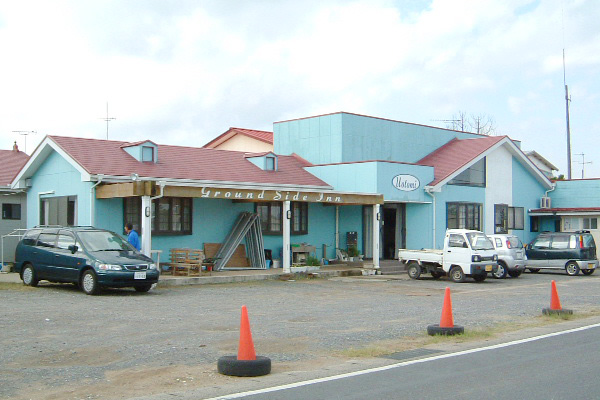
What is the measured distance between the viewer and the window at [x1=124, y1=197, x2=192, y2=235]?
2281 centimetres

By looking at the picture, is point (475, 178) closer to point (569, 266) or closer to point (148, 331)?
point (569, 266)

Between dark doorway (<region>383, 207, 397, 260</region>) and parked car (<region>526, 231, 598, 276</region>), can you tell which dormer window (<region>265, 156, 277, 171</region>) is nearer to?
dark doorway (<region>383, 207, 397, 260</region>)

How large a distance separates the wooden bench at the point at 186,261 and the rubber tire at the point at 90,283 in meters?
4.38

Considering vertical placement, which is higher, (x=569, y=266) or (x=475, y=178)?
(x=475, y=178)

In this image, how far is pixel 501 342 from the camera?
1154 centimetres

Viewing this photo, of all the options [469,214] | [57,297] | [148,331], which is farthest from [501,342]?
[469,214]

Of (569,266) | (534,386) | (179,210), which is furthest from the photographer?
(569,266)

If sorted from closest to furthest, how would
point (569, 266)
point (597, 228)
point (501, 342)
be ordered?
1. point (501, 342)
2. point (569, 266)
3. point (597, 228)

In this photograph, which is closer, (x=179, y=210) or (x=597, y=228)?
(x=179, y=210)

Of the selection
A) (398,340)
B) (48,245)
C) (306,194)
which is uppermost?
(306,194)

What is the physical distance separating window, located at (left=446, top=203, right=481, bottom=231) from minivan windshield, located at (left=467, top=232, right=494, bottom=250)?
645 cm

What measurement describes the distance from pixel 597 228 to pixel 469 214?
7483 mm

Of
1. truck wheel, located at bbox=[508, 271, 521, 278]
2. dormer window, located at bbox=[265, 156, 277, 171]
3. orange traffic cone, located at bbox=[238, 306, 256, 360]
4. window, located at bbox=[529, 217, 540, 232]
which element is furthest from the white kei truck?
orange traffic cone, located at bbox=[238, 306, 256, 360]

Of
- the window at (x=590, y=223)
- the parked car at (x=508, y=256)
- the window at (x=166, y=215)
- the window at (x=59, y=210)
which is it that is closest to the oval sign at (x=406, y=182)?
the parked car at (x=508, y=256)
